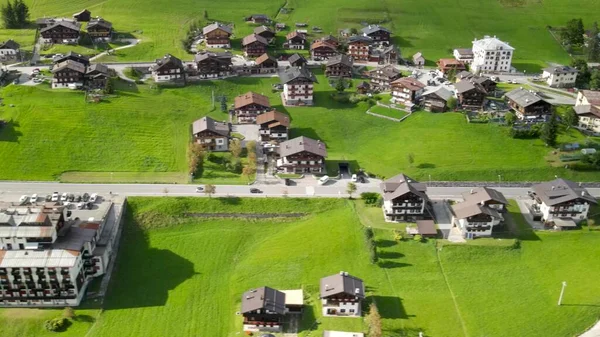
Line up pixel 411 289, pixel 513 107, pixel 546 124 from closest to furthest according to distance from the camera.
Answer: pixel 411 289, pixel 546 124, pixel 513 107

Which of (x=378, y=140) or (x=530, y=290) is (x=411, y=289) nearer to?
(x=530, y=290)

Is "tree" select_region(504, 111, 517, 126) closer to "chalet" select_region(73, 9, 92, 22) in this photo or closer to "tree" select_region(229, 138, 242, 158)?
"tree" select_region(229, 138, 242, 158)

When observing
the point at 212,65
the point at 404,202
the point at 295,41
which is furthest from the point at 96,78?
the point at 404,202

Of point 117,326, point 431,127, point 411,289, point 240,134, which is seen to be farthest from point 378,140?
point 117,326

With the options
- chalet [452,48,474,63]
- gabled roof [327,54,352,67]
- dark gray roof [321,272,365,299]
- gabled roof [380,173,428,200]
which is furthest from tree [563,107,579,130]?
dark gray roof [321,272,365,299]

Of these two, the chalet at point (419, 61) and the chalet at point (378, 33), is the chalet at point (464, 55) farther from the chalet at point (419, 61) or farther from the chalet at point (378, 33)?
the chalet at point (378, 33)
